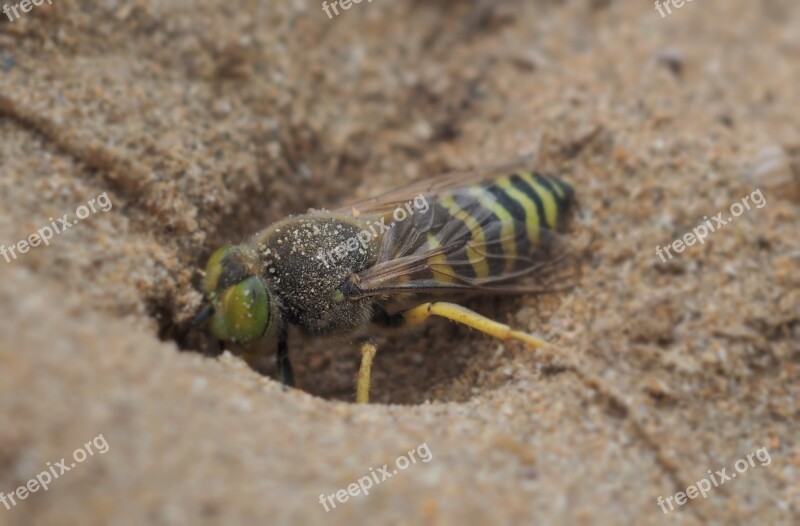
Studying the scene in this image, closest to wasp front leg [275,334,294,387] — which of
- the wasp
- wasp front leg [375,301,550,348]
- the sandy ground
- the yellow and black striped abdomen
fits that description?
the wasp

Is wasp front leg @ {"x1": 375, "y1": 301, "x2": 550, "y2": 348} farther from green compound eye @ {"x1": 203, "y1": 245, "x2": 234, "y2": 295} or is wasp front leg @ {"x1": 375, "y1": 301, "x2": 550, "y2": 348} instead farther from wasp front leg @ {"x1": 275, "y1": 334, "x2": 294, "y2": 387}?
green compound eye @ {"x1": 203, "y1": 245, "x2": 234, "y2": 295}

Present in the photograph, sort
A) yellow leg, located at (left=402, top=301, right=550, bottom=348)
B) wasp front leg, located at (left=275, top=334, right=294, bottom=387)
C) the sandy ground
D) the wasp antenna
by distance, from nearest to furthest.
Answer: the sandy ground, the wasp antenna, yellow leg, located at (left=402, top=301, right=550, bottom=348), wasp front leg, located at (left=275, top=334, right=294, bottom=387)

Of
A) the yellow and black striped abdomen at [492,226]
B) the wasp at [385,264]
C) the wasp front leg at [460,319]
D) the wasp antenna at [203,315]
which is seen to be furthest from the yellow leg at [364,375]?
the wasp antenna at [203,315]

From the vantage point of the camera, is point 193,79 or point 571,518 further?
point 193,79

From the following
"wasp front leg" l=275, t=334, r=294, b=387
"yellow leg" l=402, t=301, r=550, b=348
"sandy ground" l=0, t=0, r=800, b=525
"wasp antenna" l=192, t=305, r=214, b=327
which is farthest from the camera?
"wasp front leg" l=275, t=334, r=294, b=387

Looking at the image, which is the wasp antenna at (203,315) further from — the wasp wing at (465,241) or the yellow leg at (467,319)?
the yellow leg at (467,319)

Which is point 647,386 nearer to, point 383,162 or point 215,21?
point 383,162

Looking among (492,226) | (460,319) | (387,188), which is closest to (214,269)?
(460,319)

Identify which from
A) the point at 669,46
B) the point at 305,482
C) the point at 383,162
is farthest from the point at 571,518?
the point at 669,46
